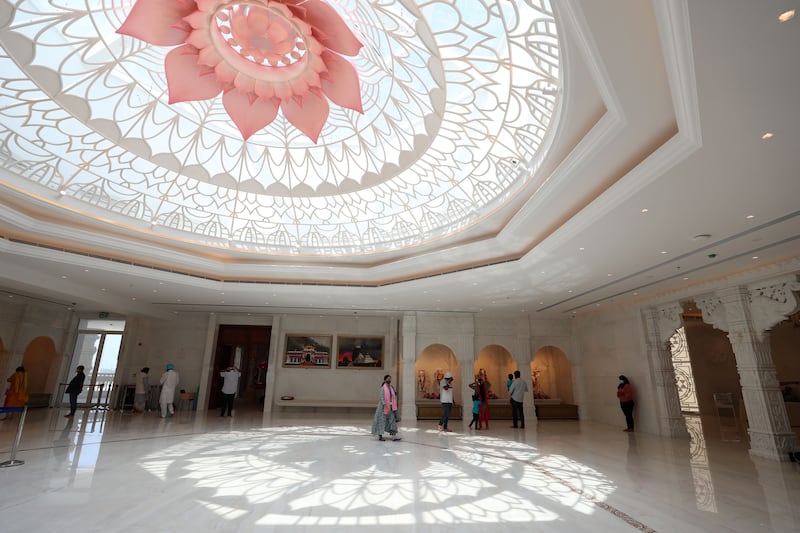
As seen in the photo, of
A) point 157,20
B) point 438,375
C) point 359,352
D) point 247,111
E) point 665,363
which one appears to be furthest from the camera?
point 438,375

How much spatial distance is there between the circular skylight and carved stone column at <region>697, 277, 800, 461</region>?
20.1ft

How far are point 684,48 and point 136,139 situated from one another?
26.3 feet

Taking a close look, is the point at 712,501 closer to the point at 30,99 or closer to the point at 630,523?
the point at 630,523

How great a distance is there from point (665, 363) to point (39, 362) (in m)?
22.1

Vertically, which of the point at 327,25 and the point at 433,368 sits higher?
the point at 327,25

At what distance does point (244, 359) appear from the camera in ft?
62.3

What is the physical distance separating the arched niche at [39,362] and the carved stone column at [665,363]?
20876 mm

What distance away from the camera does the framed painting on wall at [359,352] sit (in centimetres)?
1537

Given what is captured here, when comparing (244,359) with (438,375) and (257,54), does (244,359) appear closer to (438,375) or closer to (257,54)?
(438,375)

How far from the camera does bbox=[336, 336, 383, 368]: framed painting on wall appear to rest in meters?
15.4

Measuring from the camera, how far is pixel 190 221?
29.7 feet

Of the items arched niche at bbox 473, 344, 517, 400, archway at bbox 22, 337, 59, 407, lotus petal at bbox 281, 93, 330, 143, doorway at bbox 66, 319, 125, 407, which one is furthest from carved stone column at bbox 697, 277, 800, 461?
archway at bbox 22, 337, 59, 407

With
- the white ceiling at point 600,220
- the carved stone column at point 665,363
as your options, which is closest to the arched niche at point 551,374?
Result: the white ceiling at point 600,220

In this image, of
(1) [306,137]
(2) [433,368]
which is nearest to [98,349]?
(2) [433,368]
